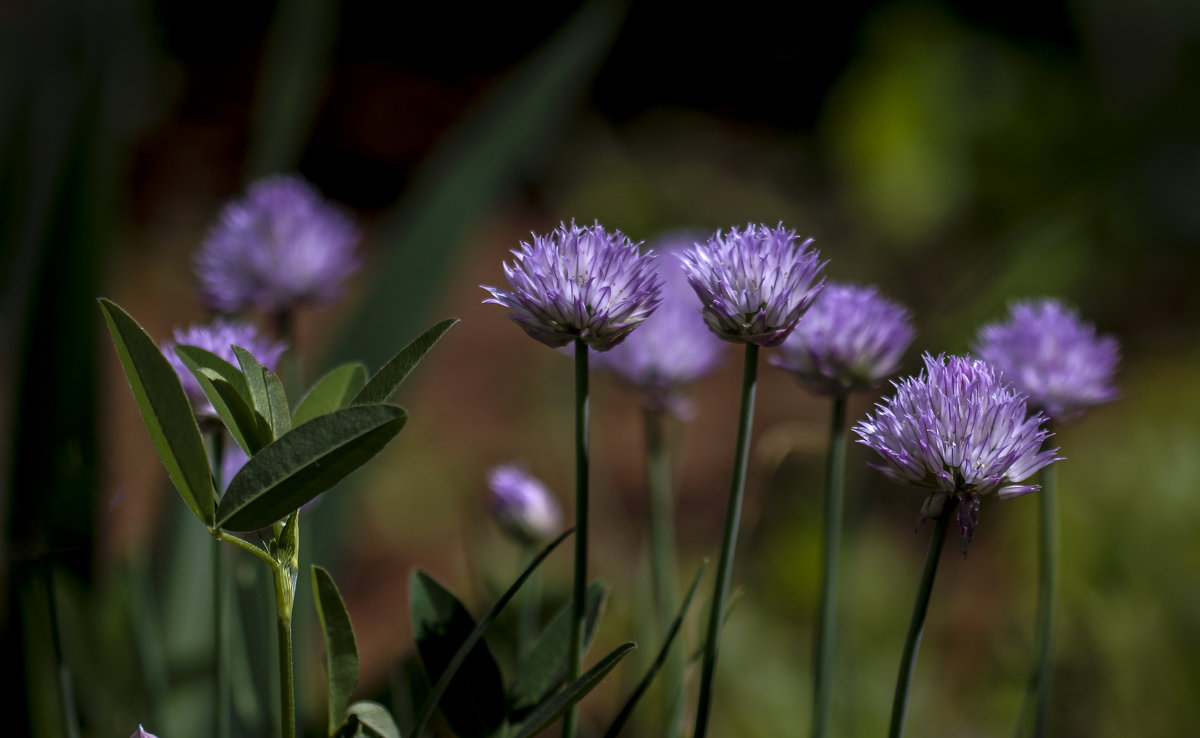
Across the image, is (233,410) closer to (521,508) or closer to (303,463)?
(303,463)

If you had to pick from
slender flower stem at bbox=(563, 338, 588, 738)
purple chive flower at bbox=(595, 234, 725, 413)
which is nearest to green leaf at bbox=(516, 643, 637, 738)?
slender flower stem at bbox=(563, 338, 588, 738)

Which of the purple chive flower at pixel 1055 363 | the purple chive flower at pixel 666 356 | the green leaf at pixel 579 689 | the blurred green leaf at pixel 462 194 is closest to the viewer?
the green leaf at pixel 579 689

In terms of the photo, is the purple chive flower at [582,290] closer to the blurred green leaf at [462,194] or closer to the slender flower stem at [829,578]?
the slender flower stem at [829,578]

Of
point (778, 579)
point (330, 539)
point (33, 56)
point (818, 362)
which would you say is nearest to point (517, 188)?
point (778, 579)

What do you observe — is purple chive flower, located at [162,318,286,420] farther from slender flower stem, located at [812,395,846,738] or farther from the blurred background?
slender flower stem, located at [812,395,846,738]

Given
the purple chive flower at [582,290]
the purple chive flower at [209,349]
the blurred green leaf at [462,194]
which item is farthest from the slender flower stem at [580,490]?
the blurred green leaf at [462,194]

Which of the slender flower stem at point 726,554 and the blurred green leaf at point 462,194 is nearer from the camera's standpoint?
the slender flower stem at point 726,554
